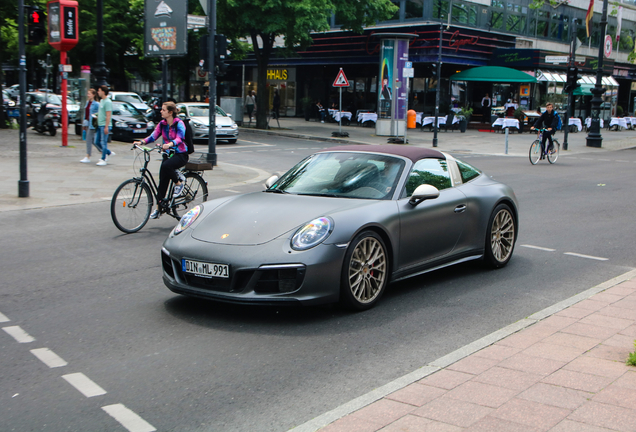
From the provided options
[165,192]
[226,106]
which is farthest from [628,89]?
[165,192]

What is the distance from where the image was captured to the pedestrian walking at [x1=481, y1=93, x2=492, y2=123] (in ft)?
135

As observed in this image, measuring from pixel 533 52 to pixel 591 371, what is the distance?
3892 centimetres

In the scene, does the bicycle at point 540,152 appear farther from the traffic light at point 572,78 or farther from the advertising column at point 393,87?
the advertising column at point 393,87

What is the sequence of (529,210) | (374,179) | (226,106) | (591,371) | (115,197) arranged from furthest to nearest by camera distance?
(226,106) < (529,210) < (115,197) < (374,179) < (591,371)

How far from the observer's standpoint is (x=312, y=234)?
5.45 meters

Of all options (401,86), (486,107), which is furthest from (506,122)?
(401,86)

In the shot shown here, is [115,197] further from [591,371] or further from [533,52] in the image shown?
[533,52]

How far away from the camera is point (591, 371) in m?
4.30

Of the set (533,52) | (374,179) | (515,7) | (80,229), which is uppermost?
(515,7)

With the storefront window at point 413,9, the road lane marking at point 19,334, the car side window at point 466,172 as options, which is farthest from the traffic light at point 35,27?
the storefront window at point 413,9

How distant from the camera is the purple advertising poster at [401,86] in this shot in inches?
1248

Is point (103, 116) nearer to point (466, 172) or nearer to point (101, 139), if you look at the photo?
point (101, 139)

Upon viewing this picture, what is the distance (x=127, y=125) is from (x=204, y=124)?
3.01m

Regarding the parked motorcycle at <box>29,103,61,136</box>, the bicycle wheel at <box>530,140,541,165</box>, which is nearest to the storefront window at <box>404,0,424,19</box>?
the bicycle wheel at <box>530,140,541,165</box>
